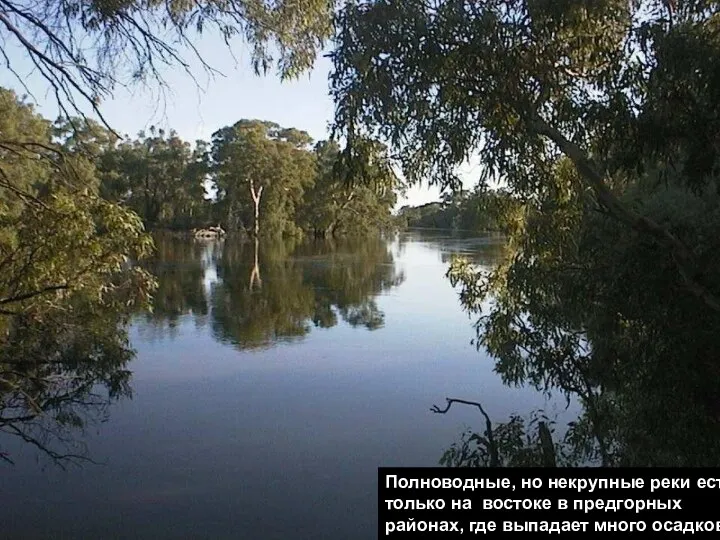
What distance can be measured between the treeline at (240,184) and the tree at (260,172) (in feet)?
0.13

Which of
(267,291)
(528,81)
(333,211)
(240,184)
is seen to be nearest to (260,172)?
(240,184)

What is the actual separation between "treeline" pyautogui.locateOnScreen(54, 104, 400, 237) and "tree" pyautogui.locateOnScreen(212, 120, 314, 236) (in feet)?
0.13

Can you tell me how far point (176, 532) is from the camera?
151 inches

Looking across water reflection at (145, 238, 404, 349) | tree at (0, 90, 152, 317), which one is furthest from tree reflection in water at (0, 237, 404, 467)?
tree at (0, 90, 152, 317)

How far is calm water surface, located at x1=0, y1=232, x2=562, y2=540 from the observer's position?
405cm

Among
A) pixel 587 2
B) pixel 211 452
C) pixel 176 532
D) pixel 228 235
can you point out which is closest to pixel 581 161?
pixel 587 2

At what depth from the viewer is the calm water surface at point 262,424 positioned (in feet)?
13.3

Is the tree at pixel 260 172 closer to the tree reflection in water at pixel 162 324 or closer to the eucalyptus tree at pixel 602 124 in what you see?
the tree reflection in water at pixel 162 324

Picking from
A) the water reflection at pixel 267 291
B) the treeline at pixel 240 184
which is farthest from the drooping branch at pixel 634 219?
the treeline at pixel 240 184

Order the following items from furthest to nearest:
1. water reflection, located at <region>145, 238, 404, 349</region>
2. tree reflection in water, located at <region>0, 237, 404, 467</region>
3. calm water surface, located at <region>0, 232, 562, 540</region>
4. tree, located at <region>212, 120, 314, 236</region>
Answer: tree, located at <region>212, 120, 314, 236</region>, water reflection, located at <region>145, 238, 404, 349</region>, tree reflection in water, located at <region>0, 237, 404, 467</region>, calm water surface, located at <region>0, 232, 562, 540</region>

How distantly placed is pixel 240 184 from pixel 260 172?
1.31m

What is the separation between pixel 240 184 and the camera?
3136cm

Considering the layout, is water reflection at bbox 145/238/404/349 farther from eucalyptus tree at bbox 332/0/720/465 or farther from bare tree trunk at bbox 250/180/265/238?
bare tree trunk at bbox 250/180/265/238

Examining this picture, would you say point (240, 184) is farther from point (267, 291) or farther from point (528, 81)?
point (528, 81)
